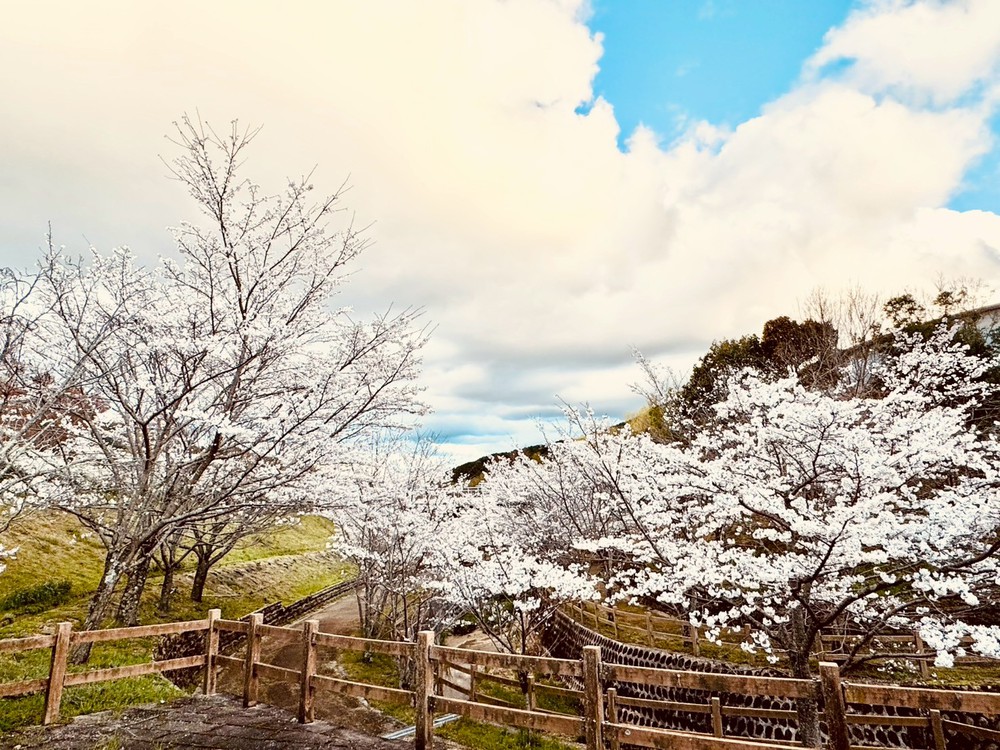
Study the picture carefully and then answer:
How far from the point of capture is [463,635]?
2170 cm

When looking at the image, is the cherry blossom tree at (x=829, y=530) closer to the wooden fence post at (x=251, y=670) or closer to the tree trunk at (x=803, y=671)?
the tree trunk at (x=803, y=671)

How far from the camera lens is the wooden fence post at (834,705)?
363 cm

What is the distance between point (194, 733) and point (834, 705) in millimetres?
6547

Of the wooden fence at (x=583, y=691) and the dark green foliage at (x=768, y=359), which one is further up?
the dark green foliage at (x=768, y=359)

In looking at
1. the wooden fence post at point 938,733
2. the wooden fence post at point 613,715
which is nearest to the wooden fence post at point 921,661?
the wooden fence post at point 938,733

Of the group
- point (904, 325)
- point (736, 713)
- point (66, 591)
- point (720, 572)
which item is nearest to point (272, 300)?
point (720, 572)

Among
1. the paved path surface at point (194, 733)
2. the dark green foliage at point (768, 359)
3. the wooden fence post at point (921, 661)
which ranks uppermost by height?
the dark green foliage at point (768, 359)

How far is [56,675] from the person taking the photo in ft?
20.6

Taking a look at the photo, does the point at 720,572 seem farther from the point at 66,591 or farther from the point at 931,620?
the point at 66,591

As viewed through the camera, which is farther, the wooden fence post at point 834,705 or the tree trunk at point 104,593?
the tree trunk at point 104,593

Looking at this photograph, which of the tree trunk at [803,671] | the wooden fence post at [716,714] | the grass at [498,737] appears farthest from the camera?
the grass at [498,737]

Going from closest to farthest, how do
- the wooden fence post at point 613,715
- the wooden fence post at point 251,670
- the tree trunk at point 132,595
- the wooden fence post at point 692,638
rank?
1. the wooden fence post at point 613,715
2. the wooden fence post at point 251,670
3. the tree trunk at point 132,595
4. the wooden fence post at point 692,638

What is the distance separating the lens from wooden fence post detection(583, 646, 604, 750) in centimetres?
433

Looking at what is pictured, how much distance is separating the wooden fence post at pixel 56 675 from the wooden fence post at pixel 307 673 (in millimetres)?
2869
